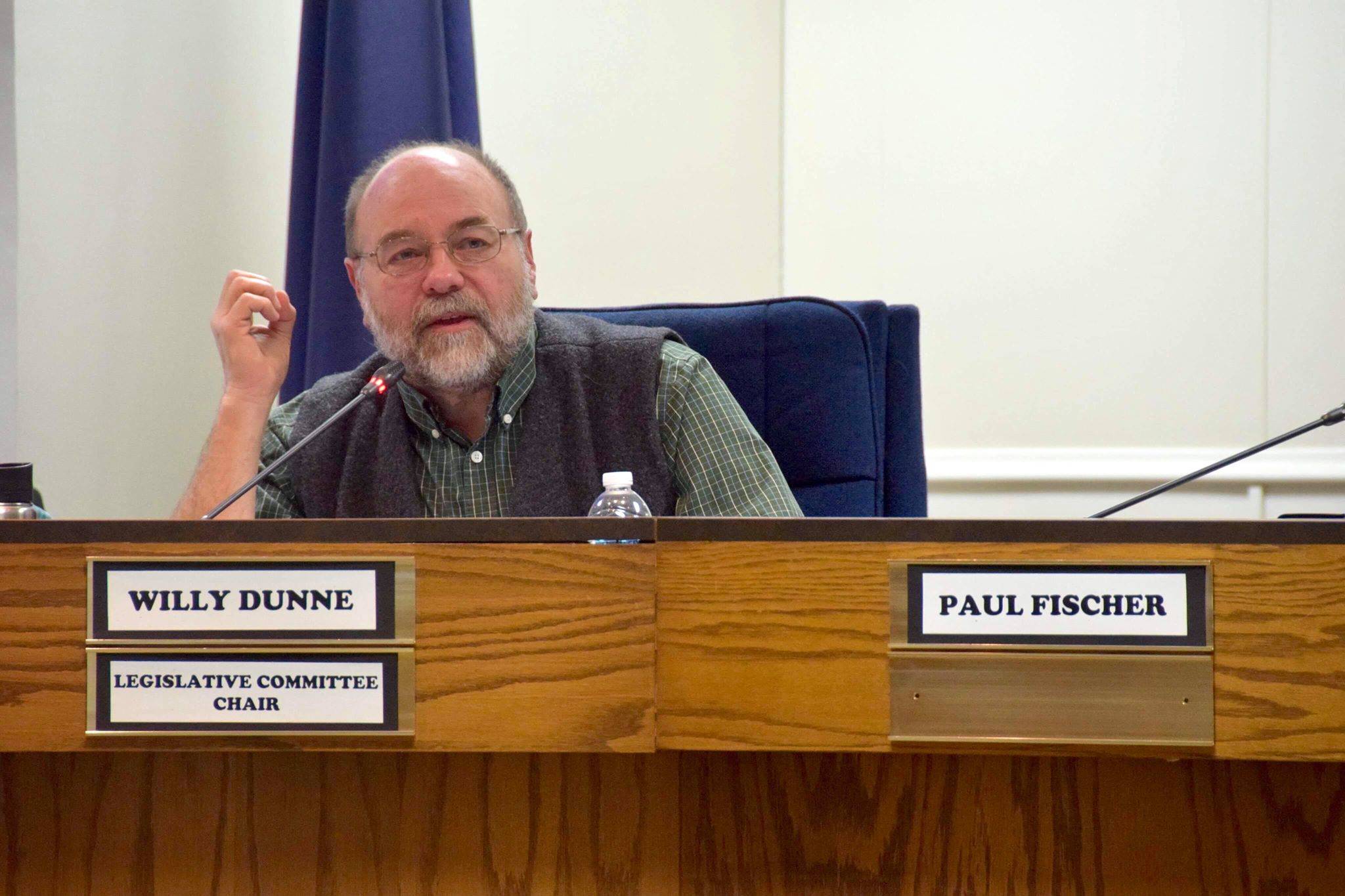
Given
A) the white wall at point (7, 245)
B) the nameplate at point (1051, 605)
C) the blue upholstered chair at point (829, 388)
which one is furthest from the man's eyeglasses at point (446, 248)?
the nameplate at point (1051, 605)

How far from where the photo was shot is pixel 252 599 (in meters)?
0.68

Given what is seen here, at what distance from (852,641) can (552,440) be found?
0.86 metres

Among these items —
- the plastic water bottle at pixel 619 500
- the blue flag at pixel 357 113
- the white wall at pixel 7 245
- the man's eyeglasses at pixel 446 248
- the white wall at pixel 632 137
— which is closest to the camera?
the plastic water bottle at pixel 619 500

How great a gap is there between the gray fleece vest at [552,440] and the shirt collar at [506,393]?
10 millimetres

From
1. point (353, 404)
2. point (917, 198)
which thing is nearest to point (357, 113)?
point (917, 198)

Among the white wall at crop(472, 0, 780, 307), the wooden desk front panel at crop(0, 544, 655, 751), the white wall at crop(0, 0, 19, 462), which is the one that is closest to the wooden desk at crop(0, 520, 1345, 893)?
the wooden desk front panel at crop(0, 544, 655, 751)

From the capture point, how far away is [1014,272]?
2.24 metres

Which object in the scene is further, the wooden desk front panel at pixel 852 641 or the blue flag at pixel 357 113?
the blue flag at pixel 357 113

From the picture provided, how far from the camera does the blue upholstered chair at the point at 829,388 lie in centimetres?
152

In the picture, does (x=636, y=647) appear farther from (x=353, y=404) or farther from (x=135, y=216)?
(x=135, y=216)

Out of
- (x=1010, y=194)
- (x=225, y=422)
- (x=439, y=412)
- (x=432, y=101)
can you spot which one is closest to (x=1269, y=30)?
(x=1010, y=194)

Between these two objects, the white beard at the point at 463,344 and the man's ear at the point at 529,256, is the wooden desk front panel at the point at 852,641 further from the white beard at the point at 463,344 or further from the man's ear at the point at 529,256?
the man's ear at the point at 529,256

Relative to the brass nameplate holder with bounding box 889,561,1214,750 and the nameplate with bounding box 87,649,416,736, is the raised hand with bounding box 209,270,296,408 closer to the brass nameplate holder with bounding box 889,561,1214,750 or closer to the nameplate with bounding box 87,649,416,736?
the nameplate with bounding box 87,649,416,736

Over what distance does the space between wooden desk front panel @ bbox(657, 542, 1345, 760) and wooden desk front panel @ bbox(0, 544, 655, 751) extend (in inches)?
0.9
